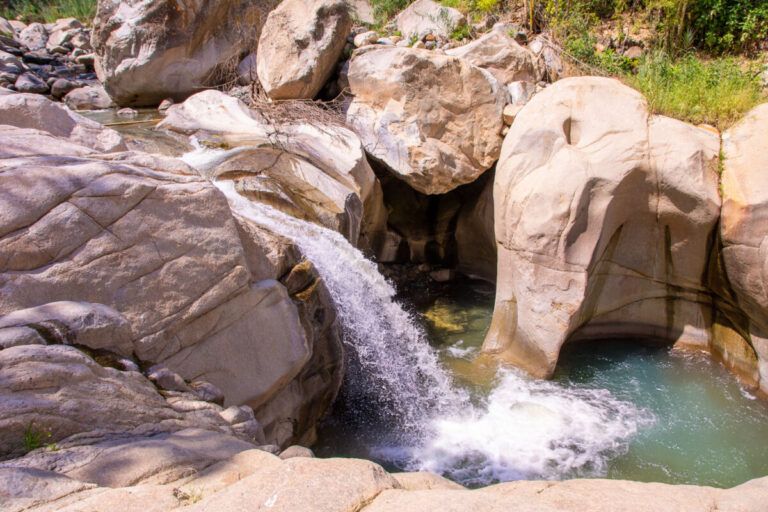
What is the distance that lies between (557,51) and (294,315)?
21.9 feet

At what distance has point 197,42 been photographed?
390 inches

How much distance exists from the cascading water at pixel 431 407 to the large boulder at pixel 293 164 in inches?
12.2

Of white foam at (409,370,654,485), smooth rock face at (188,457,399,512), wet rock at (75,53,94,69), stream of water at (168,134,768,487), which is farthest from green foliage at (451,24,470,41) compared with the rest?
wet rock at (75,53,94,69)

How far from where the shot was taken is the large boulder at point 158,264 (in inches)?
108

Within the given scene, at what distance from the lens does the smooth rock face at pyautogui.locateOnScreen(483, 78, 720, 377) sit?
5004mm

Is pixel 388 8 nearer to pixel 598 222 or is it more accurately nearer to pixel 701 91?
pixel 701 91

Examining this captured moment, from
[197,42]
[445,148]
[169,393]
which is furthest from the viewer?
[197,42]

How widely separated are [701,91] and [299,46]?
5.39 metres

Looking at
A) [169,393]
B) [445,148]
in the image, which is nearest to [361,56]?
[445,148]

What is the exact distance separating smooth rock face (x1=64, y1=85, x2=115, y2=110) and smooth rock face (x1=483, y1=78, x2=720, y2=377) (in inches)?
329

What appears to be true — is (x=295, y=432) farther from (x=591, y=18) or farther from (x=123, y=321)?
(x=591, y=18)

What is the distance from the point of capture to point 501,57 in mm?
7770

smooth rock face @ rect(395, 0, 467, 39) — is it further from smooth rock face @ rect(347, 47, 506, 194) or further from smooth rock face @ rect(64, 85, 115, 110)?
smooth rock face @ rect(64, 85, 115, 110)

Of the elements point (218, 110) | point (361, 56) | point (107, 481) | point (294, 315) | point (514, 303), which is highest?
point (361, 56)
